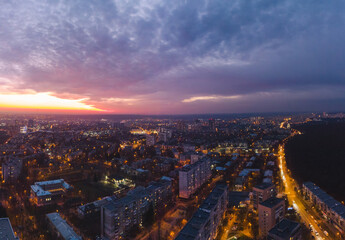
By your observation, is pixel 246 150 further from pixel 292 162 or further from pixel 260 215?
pixel 260 215

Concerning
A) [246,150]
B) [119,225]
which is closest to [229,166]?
[246,150]

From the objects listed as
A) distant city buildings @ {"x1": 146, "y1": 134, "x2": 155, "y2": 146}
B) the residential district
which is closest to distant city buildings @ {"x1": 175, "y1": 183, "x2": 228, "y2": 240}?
the residential district

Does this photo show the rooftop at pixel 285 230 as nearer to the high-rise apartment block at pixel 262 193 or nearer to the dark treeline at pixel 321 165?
the high-rise apartment block at pixel 262 193

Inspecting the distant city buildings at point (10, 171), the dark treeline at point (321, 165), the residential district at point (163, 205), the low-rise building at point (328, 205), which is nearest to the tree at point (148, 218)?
the residential district at point (163, 205)

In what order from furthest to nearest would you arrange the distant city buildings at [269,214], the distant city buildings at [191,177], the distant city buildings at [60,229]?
1. the distant city buildings at [191,177]
2. the distant city buildings at [269,214]
3. the distant city buildings at [60,229]

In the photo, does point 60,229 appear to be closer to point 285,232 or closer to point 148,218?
point 148,218
